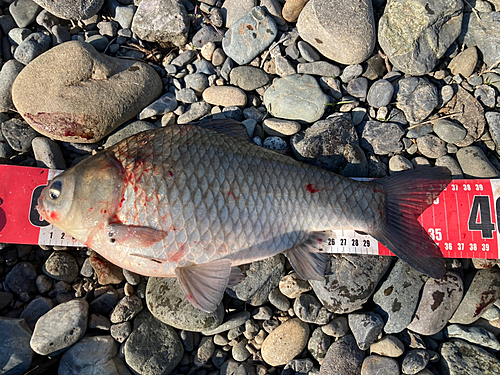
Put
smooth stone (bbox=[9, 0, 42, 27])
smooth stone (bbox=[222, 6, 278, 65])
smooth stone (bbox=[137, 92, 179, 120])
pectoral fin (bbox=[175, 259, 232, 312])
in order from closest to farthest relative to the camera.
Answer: pectoral fin (bbox=[175, 259, 232, 312]), smooth stone (bbox=[137, 92, 179, 120]), smooth stone (bbox=[222, 6, 278, 65]), smooth stone (bbox=[9, 0, 42, 27])

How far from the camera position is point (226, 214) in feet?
8.84

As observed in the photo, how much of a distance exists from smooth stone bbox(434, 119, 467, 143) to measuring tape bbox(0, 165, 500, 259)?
0.51m

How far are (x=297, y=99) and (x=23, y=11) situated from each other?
3536 millimetres

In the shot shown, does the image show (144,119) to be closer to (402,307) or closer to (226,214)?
(226,214)

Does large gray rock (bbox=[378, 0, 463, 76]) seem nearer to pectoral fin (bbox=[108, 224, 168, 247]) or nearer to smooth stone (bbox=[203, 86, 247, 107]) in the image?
smooth stone (bbox=[203, 86, 247, 107])

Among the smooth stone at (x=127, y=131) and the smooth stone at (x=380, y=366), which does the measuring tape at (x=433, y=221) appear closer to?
the smooth stone at (x=127, y=131)

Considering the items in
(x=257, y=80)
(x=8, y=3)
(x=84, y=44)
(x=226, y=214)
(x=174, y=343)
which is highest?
(x=8, y=3)

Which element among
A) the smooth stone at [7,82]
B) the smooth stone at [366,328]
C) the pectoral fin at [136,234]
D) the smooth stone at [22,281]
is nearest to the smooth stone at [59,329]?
the smooth stone at [22,281]

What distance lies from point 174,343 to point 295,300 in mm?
1311

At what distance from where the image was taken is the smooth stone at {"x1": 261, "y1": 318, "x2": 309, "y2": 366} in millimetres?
3180

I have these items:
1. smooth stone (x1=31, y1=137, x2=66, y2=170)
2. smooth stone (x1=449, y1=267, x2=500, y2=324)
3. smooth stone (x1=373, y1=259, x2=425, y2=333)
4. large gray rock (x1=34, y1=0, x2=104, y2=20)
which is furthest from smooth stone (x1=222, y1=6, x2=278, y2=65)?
smooth stone (x1=449, y1=267, x2=500, y2=324)

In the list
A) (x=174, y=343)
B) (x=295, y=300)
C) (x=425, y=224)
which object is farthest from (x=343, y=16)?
(x=174, y=343)

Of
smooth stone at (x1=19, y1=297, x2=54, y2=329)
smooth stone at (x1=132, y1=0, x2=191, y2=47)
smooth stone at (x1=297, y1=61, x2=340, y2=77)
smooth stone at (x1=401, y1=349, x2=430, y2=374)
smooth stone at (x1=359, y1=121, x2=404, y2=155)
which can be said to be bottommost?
smooth stone at (x1=401, y1=349, x2=430, y2=374)

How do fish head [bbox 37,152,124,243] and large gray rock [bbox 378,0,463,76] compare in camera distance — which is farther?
large gray rock [bbox 378,0,463,76]
